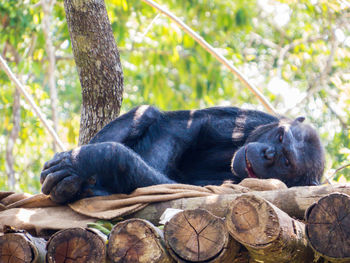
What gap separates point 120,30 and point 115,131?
413 cm

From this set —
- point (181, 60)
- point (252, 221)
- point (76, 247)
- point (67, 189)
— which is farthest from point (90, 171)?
point (181, 60)

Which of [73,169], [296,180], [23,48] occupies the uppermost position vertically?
[23,48]

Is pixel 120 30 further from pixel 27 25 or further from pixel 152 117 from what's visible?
pixel 152 117

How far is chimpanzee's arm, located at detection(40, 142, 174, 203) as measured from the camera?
2775mm

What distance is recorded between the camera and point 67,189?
2777mm

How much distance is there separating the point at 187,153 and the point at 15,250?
174 centimetres

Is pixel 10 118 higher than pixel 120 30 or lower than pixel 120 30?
lower

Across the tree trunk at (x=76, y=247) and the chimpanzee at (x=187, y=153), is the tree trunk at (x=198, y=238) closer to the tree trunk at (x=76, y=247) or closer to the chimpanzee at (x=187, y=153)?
the tree trunk at (x=76, y=247)

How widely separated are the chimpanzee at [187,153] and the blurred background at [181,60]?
2.21 metres

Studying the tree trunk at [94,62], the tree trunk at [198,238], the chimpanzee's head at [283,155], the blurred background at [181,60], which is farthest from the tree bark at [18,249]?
the blurred background at [181,60]

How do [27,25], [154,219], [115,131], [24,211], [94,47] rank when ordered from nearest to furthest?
[154,219], [24,211], [115,131], [94,47], [27,25]

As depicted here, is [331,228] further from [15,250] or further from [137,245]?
[15,250]

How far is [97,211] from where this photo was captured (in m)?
2.72

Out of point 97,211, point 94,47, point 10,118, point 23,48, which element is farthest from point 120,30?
point 97,211
